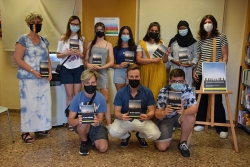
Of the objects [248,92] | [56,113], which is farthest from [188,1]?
[56,113]

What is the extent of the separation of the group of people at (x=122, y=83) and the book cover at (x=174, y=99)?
3 cm

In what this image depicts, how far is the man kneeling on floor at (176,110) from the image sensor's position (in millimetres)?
2385

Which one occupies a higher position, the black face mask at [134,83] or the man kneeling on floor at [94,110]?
the black face mask at [134,83]

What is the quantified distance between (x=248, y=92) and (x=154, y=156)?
5.69ft

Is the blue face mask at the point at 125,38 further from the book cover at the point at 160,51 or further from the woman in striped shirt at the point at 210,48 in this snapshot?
the woman in striped shirt at the point at 210,48

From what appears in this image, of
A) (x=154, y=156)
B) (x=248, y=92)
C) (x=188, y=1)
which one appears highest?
(x=188, y=1)

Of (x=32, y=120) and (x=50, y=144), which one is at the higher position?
(x=32, y=120)

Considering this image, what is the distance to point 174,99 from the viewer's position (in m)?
2.36

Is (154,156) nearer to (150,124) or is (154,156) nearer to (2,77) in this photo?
(150,124)

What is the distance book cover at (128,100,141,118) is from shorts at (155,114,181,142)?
1.31ft

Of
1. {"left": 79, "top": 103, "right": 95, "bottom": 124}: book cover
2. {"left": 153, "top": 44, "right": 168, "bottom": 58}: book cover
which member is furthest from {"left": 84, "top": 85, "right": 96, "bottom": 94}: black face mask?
{"left": 153, "top": 44, "right": 168, "bottom": 58}: book cover

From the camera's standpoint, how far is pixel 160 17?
3.56 meters

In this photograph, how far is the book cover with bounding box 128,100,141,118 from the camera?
7.83 feet

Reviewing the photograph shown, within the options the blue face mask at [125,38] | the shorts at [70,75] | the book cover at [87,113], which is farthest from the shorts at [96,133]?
the blue face mask at [125,38]
